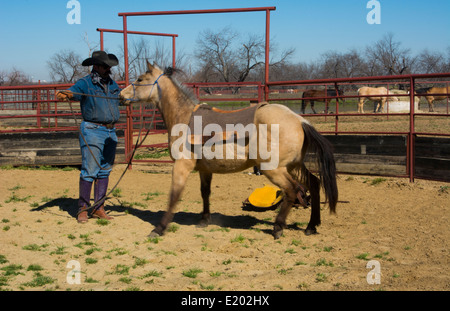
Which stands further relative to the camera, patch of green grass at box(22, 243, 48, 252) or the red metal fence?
the red metal fence

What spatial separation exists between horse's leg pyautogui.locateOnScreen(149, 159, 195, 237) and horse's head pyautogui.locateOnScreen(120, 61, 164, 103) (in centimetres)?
97

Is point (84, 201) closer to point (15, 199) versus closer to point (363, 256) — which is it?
point (15, 199)

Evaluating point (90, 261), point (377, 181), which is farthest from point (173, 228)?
point (377, 181)

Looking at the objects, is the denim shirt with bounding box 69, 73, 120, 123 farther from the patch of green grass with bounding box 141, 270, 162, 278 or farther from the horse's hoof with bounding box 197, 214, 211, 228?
the patch of green grass with bounding box 141, 270, 162, 278

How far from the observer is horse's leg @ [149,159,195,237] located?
522 centimetres

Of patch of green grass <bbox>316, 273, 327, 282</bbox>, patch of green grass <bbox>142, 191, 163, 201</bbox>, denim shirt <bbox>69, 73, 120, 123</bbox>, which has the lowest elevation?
patch of green grass <bbox>316, 273, 327, 282</bbox>

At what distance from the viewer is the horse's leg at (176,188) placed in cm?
522

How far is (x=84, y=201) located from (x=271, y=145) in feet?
8.40

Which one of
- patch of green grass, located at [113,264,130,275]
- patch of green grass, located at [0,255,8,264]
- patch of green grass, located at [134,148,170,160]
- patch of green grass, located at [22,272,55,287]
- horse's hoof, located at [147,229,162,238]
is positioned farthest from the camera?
patch of green grass, located at [134,148,170,160]

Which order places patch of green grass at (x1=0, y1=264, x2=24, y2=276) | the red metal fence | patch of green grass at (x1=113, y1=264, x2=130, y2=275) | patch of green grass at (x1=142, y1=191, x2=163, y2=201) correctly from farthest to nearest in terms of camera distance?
the red metal fence → patch of green grass at (x1=142, y1=191, x2=163, y2=201) → patch of green grass at (x1=113, y1=264, x2=130, y2=275) → patch of green grass at (x1=0, y1=264, x2=24, y2=276)

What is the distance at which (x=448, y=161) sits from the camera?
7496mm

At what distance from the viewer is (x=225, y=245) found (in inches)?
192

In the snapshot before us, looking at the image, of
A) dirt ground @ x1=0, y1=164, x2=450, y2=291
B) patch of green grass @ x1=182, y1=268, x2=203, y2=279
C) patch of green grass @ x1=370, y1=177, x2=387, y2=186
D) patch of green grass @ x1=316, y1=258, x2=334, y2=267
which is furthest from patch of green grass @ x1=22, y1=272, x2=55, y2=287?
patch of green grass @ x1=370, y1=177, x2=387, y2=186

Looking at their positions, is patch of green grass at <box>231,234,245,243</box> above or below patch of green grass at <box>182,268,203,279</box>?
above
